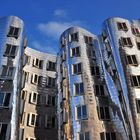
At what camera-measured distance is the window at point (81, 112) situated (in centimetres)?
2966

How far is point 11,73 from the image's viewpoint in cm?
3111

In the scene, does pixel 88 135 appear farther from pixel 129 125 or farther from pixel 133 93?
pixel 133 93

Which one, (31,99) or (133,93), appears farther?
(31,99)

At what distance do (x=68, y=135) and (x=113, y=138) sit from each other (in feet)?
15.7

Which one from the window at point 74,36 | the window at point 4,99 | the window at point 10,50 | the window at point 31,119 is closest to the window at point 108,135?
the window at point 31,119

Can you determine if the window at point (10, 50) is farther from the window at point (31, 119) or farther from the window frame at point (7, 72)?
the window at point (31, 119)

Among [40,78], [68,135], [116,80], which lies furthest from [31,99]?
[116,80]

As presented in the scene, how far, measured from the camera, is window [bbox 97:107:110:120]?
29.9 metres

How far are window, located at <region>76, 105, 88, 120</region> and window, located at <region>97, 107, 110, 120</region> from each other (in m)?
1.61

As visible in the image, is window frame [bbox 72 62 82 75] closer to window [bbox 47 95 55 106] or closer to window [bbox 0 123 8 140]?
window [bbox 47 95 55 106]

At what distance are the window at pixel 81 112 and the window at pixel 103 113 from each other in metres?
1.61

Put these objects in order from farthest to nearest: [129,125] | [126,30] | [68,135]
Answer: [126,30], [68,135], [129,125]

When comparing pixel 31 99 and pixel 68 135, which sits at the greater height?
pixel 31 99

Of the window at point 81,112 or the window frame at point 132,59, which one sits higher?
the window frame at point 132,59
